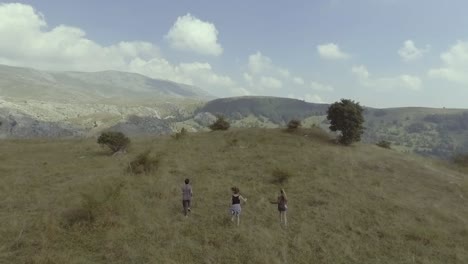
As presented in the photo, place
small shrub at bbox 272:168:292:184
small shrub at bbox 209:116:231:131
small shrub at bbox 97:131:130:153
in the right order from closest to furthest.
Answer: small shrub at bbox 272:168:292:184 → small shrub at bbox 97:131:130:153 → small shrub at bbox 209:116:231:131

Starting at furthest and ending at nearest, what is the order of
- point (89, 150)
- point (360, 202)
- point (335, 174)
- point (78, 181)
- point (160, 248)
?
1. point (89, 150)
2. point (335, 174)
3. point (78, 181)
4. point (360, 202)
5. point (160, 248)

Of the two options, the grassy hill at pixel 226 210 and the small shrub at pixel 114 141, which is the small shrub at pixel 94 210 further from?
the small shrub at pixel 114 141

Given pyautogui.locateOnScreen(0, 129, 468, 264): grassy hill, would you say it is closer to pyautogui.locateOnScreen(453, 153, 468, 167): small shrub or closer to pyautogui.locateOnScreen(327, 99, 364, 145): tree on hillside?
pyautogui.locateOnScreen(327, 99, 364, 145): tree on hillside

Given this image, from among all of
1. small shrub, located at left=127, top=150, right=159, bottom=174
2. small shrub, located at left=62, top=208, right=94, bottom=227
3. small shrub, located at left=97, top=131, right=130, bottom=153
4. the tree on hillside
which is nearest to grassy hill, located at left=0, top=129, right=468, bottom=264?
small shrub, located at left=62, top=208, right=94, bottom=227

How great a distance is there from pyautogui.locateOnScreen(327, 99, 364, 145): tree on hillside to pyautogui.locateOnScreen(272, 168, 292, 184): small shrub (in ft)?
54.0

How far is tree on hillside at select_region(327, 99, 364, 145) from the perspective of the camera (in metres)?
41.6

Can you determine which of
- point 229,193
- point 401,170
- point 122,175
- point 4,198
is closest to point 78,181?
point 122,175

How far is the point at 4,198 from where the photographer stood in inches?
868

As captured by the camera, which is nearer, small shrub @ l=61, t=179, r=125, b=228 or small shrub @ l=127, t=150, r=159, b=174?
small shrub @ l=61, t=179, r=125, b=228

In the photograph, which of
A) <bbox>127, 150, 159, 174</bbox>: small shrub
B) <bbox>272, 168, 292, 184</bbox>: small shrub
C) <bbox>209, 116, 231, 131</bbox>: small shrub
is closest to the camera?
<bbox>272, 168, 292, 184</bbox>: small shrub

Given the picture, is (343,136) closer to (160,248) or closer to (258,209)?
(258,209)

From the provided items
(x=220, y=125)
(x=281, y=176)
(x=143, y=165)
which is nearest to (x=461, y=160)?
(x=220, y=125)

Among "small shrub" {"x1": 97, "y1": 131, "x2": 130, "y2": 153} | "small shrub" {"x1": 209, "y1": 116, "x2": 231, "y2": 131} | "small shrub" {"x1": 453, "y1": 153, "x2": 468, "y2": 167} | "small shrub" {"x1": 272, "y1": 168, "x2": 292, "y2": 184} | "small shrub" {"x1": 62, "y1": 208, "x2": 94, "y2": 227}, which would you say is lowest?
"small shrub" {"x1": 453, "y1": 153, "x2": 468, "y2": 167}

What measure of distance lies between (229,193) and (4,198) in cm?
1270
